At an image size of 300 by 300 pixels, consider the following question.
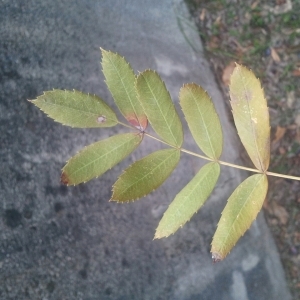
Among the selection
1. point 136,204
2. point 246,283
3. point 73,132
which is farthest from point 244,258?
point 73,132

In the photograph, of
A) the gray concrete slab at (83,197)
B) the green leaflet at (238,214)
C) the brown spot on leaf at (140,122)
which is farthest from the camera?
the gray concrete slab at (83,197)

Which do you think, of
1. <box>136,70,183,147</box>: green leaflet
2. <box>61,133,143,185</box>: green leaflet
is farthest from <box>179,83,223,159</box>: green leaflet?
<box>61,133,143,185</box>: green leaflet

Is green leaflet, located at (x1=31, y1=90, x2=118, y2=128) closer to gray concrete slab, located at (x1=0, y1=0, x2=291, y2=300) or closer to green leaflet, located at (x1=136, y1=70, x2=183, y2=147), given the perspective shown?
green leaflet, located at (x1=136, y1=70, x2=183, y2=147)

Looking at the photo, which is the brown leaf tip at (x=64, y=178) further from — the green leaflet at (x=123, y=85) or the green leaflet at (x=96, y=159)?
the green leaflet at (x=123, y=85)

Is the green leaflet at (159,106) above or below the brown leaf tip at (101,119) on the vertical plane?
above

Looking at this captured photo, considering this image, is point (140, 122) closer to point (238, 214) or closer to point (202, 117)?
point (202, 117)

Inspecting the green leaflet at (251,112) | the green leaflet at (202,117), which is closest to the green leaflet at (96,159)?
the green leaflet at (202,117)

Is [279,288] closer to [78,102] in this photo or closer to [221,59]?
[221,59]
